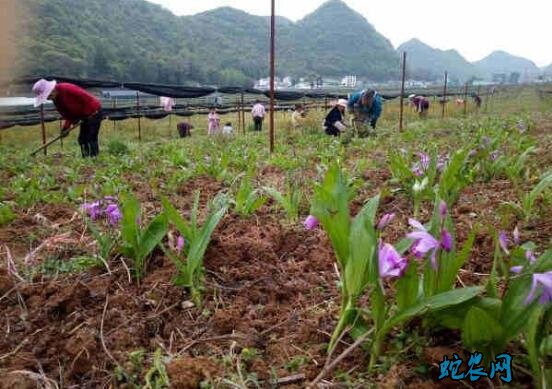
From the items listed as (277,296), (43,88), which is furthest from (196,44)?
(277,296)

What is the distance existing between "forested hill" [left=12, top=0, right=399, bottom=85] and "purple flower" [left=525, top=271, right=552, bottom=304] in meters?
0.95

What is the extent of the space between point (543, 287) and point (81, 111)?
6.91 m

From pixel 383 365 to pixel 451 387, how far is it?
0.53 ft

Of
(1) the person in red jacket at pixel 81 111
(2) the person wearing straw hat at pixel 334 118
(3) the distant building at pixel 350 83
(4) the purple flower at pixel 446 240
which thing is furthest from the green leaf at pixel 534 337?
(3) the distant building at pixel 350 83

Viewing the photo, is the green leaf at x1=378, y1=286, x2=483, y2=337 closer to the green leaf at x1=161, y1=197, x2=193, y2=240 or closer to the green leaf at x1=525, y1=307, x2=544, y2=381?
the green leaf at x1=525, y1=307, x2=544, y2=381

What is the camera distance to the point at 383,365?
115 centimetres

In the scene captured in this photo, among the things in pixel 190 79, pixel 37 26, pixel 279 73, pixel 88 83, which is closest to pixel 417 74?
pixel 279 73

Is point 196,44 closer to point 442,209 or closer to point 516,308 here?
point 442,209

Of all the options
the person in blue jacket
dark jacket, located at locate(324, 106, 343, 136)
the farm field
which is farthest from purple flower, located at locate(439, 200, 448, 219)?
dark jacket, located at locate(324, 106, 343, 136)

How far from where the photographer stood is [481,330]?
40.8 inches

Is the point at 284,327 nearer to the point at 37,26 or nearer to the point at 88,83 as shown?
the point at 37,26

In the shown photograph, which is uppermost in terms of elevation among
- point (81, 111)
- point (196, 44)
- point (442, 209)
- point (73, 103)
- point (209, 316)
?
point (196, 44)

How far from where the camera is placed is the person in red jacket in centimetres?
648

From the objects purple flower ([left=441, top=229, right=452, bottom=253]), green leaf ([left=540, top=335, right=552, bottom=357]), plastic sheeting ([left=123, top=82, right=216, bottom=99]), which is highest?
plastic sheeting ([left=123, top=82, right=216, bottom=99])
